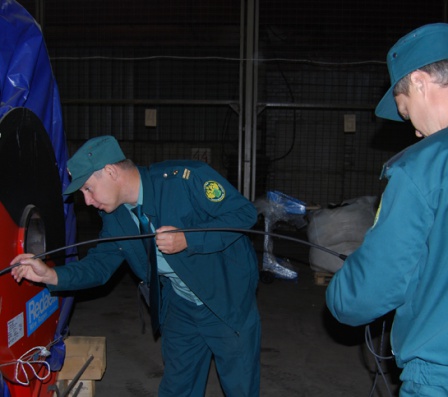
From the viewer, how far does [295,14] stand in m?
7.84

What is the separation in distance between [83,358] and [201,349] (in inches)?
35.1

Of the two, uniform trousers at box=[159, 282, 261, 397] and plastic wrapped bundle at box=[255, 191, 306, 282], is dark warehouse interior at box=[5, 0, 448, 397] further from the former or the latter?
uniform trousers at box=[159, 282, 261, 397]

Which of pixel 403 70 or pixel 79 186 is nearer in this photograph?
pixel 403 70

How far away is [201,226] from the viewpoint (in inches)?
86.8

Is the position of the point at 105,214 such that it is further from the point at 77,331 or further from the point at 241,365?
the point at 77,331

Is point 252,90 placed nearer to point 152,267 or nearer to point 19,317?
point 152,267

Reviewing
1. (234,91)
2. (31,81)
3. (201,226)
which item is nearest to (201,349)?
(201,226)

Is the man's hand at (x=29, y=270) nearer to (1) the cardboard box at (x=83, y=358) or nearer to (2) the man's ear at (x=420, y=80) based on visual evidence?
(1) the cardboard box at (x=83, y=358)

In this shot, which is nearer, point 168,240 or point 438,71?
point 438,71

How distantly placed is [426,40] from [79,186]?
1.48 meters

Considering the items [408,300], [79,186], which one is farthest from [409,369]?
[79,186]

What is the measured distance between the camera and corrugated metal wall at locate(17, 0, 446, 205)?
888cm

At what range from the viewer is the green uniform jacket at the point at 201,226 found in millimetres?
2279

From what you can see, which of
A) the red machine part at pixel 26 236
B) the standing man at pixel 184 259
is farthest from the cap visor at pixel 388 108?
the red machine part at pixel 26 236
